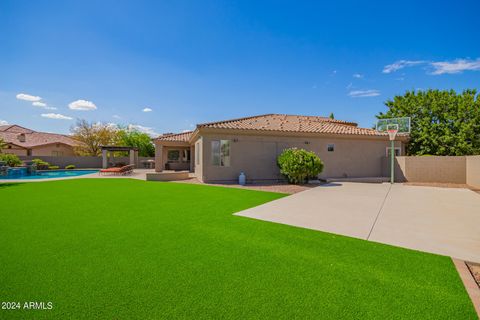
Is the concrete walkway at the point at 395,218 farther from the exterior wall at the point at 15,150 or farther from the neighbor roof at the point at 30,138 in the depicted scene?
the neighbor roof at the point at 30,138

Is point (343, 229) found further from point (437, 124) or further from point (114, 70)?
point (437, 124)

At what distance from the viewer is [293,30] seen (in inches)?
614

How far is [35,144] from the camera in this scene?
125 feet

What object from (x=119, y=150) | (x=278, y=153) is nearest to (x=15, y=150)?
(x=119, y=150)

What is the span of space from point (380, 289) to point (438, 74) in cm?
2845

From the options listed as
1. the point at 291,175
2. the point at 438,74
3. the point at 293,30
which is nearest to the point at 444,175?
the point at 291,175

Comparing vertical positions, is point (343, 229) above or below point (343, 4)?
below

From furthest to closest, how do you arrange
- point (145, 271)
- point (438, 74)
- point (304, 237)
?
point (438, 74) < point (304, 237) < point (145, 271)

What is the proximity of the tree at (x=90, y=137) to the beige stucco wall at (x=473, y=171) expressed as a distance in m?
48.2

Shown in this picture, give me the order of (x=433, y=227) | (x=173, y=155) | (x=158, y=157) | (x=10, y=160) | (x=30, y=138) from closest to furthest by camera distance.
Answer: (x=433, y=227) < (x=158, y=157) < (x=10, y=160) < (x=173, y=155) < (x=30, y=138)

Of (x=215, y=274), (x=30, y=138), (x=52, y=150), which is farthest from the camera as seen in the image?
(x=30, y=138)

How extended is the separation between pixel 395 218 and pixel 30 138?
55619 millimetres

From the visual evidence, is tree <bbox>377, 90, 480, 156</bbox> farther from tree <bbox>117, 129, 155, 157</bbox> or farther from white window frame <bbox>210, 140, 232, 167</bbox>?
tree <bbox>117, 129, 155, 157</bbox>

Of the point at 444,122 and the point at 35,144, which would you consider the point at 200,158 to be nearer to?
the point at 444,122
